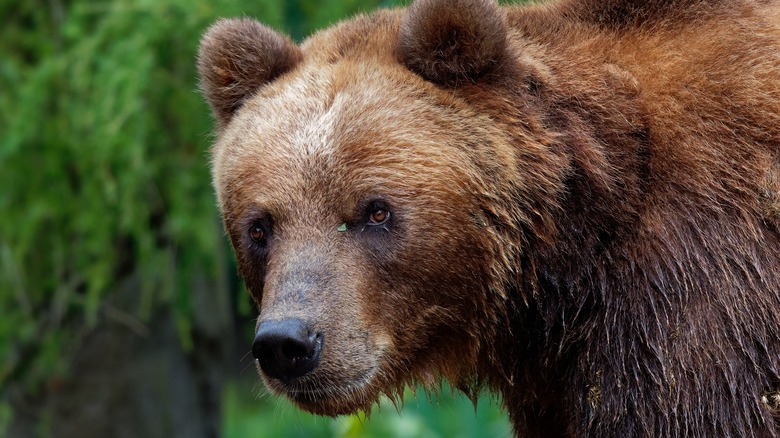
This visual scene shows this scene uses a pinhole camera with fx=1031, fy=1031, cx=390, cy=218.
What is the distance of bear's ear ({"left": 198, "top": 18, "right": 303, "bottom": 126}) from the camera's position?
14.1ft

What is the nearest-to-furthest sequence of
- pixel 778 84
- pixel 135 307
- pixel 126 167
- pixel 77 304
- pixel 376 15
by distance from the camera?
pixel 778 84 → pixel 376 15 → pixel 126 167 → pixel 77 304 → pixel 135 307

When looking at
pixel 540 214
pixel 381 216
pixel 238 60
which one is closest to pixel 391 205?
pixel 381 216

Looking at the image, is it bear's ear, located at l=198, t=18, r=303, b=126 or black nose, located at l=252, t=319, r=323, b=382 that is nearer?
black nose, located at l=252, t=319, r=323, b=382

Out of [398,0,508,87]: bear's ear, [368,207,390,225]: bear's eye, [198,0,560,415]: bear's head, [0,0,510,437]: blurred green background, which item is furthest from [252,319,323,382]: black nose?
[0,0,510,437]: blurred green background

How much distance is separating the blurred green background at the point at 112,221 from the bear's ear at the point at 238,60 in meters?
1.20

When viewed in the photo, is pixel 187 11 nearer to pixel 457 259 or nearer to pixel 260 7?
pixel 260 7

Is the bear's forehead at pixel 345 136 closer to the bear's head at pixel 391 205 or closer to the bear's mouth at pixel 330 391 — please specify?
the bear's head at pixel 391 205

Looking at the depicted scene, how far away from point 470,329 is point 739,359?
3.32 feet

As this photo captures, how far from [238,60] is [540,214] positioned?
146 cm

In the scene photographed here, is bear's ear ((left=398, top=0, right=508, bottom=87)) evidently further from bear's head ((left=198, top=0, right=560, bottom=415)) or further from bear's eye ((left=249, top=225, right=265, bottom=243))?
bear's eye ((left=249, top=225, right=265, bottom=243))

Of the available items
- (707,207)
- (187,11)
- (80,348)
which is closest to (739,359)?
(707,207)

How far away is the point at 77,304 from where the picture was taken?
8.70 meters

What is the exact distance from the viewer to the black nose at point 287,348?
3508 millimetres

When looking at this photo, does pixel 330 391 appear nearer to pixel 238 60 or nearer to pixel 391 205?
pixel 391 205
